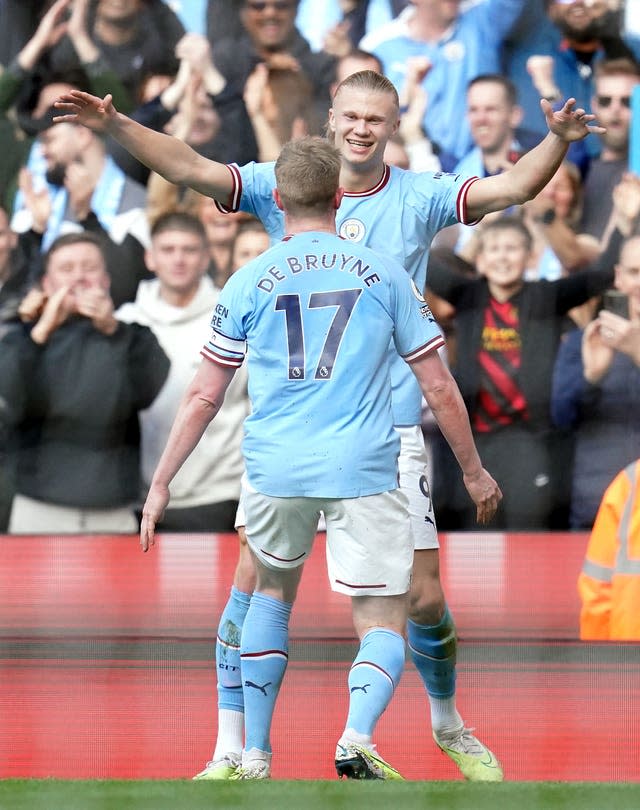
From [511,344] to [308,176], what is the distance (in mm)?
4040

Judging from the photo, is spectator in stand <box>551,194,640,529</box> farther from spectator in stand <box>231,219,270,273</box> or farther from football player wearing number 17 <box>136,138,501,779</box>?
football player wearing number 17 <box>136,138,501,779</box>

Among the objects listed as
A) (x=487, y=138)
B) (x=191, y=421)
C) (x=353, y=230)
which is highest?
(x=487, y=138)

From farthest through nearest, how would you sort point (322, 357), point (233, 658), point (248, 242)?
point (248, 242) < point (233, 658) < point (322, 357)

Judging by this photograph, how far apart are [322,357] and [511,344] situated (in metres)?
4.09

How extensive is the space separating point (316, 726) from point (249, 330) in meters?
1.57

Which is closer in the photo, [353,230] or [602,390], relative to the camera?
[353,230]

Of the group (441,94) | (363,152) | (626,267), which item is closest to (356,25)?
(441,94)

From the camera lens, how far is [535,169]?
386cm

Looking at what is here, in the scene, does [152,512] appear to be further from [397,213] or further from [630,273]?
[630,273]

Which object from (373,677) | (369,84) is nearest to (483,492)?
(373,677)

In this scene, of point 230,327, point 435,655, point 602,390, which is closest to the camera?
point 230,327

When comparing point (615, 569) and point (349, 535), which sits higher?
point (349, 535)

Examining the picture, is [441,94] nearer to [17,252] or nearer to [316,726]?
[17,252]

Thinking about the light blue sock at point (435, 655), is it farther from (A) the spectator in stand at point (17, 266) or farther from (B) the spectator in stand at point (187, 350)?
(A) the spectator in stand at point (17, 266)
